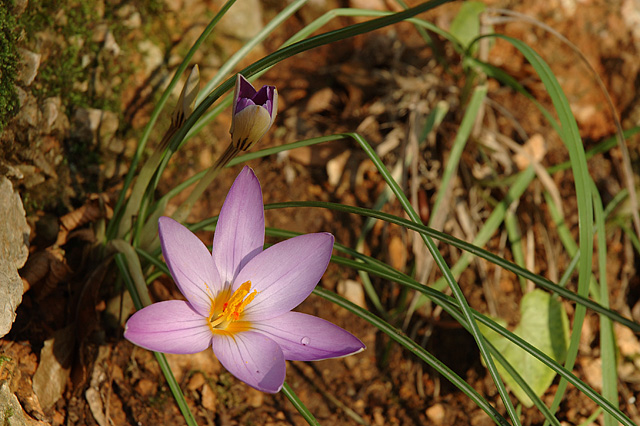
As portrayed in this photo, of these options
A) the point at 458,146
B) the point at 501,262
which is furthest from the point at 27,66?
the point at 458,146

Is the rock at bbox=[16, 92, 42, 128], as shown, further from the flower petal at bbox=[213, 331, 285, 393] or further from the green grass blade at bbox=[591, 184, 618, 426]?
the green grass blade at bbox=[591, 184, 618, 426]

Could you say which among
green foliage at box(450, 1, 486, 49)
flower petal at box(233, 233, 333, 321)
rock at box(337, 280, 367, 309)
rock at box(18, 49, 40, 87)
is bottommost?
rock at box(337, 280, 367, 309)

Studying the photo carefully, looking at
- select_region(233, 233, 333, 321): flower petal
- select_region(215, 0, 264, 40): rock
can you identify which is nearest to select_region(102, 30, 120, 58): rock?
select_region(215, 0, 264, 40): rock

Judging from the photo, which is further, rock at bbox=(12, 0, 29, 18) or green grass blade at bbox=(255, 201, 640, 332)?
rock at bbox=(12, 0, 29, 18)

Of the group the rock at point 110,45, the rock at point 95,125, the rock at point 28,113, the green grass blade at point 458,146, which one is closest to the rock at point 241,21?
the rock at point 110,45

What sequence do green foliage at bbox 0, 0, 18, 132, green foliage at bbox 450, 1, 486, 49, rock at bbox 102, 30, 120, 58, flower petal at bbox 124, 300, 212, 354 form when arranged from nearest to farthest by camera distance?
flower petal at bbox 124, 300, 212, 354 → green foliage at bbox 0, 0, 18, 132 → rock at bbox 102, 30, 120, 58 → green foliage at bbox 450, 1, 486, 49

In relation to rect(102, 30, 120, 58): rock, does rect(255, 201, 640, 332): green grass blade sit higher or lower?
lower

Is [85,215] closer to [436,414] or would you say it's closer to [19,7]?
[19,7]

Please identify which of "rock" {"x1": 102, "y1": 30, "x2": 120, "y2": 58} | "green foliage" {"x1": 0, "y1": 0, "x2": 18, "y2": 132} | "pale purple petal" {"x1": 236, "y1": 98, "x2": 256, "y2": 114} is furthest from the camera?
"rock" {"x1": 102, "y1": 30, "x2": 120, "y2": 58}
